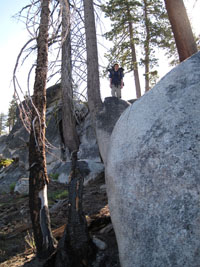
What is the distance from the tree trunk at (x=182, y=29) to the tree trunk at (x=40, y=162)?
16.8 ft

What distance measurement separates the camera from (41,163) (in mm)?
3188

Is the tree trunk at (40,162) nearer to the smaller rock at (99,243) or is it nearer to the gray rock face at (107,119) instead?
the smaller rock at (99,243)

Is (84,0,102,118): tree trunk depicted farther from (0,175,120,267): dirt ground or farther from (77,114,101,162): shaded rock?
(0,175,120,267): dirt ground

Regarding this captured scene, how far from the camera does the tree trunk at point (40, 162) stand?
3031mm

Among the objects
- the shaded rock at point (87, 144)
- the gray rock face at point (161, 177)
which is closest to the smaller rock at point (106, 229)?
the gray rock face at point (161, 177)

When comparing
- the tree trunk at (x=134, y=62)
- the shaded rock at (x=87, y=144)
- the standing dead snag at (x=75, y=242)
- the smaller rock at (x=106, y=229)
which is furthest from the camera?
the tree trunk at (x=134, y=62)

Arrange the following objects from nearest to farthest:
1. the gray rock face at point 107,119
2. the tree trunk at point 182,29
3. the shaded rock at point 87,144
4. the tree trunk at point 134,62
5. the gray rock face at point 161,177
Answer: the gray rock face at point 161,177 < the gray rock face at point 107,119 < the tree trunk at point 182,29 < the shaded rock at point 87,144 < the tree trunk at point 134,62

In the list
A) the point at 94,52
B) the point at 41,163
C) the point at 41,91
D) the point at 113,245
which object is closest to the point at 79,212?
the point at 113,245

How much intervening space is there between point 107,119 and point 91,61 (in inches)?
83.8

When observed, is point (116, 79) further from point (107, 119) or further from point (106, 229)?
point (106, 229)

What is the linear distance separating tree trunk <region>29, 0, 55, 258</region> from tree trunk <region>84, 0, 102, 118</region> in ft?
13.4

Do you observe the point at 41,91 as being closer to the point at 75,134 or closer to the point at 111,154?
the point at 111,154

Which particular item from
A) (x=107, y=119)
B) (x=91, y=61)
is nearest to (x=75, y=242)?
(x=107, y=119)

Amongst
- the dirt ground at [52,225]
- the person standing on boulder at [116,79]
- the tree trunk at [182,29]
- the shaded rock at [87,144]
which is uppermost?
the tree trunk at [182,29]
